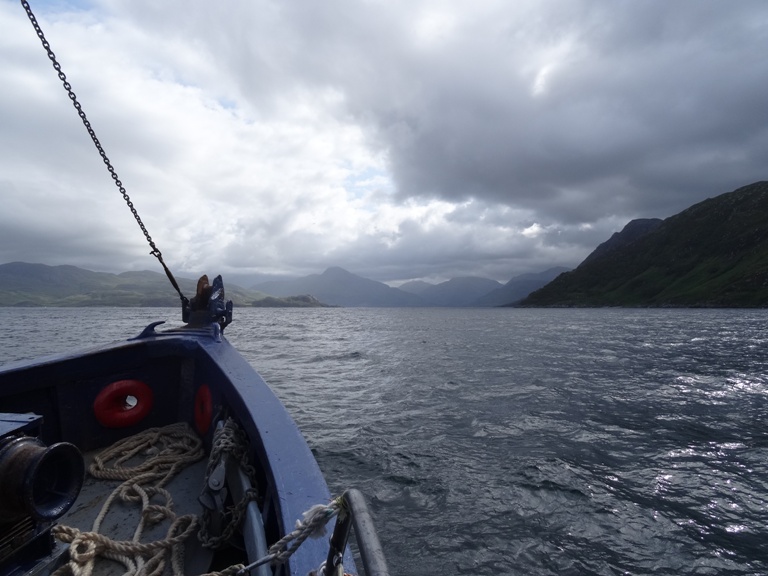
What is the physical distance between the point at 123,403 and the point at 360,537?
→ 6.21 meters

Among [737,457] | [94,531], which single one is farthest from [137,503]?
[737,457]

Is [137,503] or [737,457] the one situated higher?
[137,503]

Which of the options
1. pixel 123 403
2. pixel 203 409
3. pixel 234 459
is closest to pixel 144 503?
pixel 234 459

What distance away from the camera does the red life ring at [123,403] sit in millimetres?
6082

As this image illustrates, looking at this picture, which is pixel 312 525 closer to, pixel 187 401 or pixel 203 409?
pixel 203 409

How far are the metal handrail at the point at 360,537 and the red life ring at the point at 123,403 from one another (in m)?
5.60

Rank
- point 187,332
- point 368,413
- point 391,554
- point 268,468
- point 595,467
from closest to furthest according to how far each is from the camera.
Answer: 1. point 268,468
2. point 391,554
3. point 187,332
4. point 595,467
5. point 368,413

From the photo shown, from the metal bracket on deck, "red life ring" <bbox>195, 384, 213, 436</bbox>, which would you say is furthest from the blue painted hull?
the metal bracket on deck

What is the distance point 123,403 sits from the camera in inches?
251

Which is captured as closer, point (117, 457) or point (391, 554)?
point (117, 457)

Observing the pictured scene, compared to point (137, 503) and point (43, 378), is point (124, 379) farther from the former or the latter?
point (137, 503)

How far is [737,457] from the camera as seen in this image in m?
9.51

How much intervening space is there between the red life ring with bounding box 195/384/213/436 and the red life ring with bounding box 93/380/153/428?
2.68ft

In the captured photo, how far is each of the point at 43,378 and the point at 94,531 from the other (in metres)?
2.71
